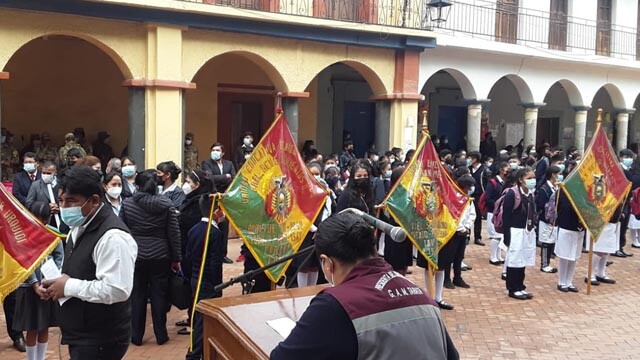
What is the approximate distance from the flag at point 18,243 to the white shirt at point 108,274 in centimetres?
184

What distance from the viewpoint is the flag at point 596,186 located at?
29.8 feet

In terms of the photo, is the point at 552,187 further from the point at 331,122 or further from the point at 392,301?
the point at 331,122

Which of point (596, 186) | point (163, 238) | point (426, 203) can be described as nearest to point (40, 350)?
point (163, 238)

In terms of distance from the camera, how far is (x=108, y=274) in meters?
3.66

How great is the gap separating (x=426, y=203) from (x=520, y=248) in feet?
5.15

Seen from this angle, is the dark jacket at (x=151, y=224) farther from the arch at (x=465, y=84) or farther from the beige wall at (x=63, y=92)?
the arch at (x=465, y=84)

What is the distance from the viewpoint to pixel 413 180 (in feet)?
26.1

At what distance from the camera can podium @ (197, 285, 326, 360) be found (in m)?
3.13

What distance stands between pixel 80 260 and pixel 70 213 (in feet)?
0.93

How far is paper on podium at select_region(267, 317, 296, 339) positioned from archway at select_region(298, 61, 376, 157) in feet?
49.1

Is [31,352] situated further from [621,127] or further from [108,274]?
[621,127]

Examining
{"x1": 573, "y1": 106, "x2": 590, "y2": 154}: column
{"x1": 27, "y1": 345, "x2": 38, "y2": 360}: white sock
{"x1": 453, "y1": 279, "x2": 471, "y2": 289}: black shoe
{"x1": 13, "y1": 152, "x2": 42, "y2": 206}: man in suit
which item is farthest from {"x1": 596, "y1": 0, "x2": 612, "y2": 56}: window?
{"x1": 27, "y1": 345, "x2": 38, "y2": 360}: white sock

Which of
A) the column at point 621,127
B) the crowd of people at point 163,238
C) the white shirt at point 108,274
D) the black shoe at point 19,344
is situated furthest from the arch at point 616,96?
the white shirt at point 108,274

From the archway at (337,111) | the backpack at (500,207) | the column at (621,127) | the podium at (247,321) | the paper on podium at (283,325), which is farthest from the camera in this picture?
the column at (621,127)
